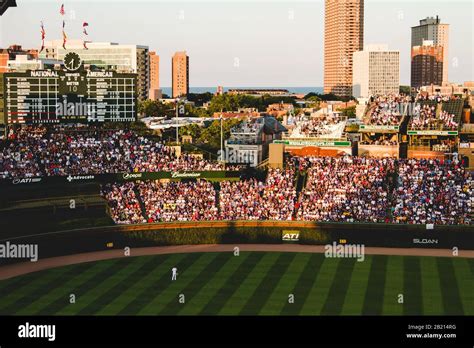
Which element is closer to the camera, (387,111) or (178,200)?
(178,200)

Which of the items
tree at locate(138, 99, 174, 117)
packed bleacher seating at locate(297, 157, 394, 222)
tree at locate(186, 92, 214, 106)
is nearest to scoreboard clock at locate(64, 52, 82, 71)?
packed bleacher seating at locate(297, 157, 394, 222)

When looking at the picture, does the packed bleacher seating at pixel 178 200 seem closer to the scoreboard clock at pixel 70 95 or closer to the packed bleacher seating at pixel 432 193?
the scoreboard clock at pixel 70 95

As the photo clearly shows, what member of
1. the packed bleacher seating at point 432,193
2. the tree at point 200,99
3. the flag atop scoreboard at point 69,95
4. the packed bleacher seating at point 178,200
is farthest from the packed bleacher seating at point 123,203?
the tree at point 200,99

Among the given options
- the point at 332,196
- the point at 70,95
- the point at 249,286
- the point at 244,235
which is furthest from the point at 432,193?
the point at 70,95

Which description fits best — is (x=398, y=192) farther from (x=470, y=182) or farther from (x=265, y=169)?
(x=265, y=169)

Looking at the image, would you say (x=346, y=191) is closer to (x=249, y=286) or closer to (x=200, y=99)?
(x=249, y=286)

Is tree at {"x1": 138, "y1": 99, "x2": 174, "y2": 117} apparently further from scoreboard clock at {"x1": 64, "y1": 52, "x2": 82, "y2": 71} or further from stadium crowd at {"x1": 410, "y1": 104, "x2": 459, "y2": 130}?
scoreboard clock at {"x1": 64, "y1": 52, "x2": 82, "y2": 71}
